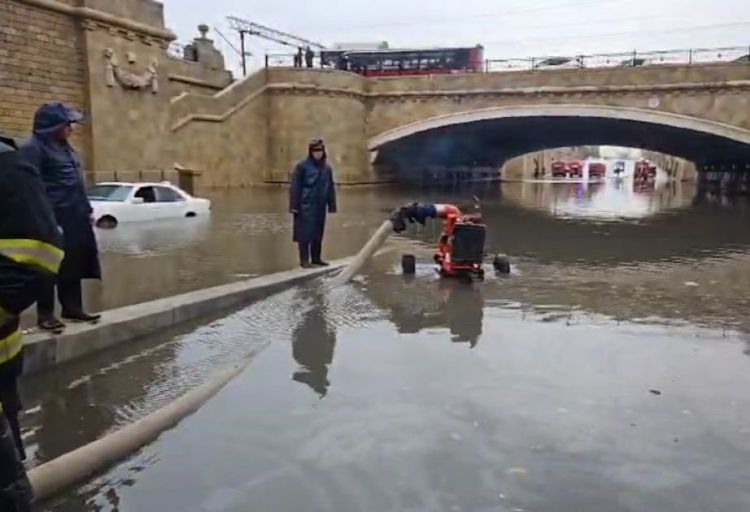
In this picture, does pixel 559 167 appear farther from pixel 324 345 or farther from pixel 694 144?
pixel 324 345

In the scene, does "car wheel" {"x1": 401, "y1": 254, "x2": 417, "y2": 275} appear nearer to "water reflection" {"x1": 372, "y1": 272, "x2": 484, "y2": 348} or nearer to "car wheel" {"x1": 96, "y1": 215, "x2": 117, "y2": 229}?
"water reflection" {"x1": 372, "y1": 272, "x2": 484, "y2": 348}

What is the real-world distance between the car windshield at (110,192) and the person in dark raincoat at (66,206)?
1208 centimetres

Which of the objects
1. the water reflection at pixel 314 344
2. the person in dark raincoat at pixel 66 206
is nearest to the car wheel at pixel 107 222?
the water reflection at pixel 314 344

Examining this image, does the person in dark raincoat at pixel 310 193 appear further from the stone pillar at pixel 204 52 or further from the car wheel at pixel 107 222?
the stone pillar at pixel 204 52

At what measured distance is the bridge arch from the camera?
117ft

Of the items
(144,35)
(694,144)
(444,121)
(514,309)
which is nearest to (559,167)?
(694,144)

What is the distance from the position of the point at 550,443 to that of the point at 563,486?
1.66ft

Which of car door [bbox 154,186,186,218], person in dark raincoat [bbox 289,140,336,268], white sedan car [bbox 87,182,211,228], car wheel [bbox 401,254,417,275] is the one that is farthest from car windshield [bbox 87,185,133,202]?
car wheel [bbox 401,254,417,275]

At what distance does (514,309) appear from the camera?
7816mm

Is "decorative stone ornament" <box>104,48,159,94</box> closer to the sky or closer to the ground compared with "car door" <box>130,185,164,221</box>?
closer to the sky

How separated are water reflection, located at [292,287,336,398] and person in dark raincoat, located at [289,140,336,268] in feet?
5.35

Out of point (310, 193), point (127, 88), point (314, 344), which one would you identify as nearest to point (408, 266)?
point (310, 193)

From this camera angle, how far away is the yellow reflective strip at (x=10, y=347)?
2.91 m

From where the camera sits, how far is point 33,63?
20938mm
